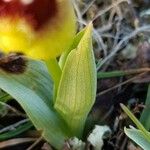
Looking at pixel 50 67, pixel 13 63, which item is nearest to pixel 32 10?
pixel 50 67

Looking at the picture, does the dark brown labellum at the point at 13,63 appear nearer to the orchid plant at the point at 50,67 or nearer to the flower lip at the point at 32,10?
the orchid plant at the point at 50,67

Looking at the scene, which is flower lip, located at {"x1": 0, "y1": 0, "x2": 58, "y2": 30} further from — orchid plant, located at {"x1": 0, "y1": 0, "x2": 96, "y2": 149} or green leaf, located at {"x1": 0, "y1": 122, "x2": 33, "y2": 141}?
green leaf, located at {"x1": 0, "y1": 122, "x2": 33, "y2": 141}

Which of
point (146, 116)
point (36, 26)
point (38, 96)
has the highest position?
point (36, 26)

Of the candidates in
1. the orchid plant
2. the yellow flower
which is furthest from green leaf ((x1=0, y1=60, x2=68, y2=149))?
the yellow flower

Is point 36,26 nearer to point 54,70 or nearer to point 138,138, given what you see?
point 54,70

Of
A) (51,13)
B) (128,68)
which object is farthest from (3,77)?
(128,68)

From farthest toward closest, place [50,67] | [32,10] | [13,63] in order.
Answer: [13,63] < [50,67] < [32,10]

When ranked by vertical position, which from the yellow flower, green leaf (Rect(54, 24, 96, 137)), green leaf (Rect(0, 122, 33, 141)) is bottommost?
green leaf (Rect(0, 122, 33, 141))

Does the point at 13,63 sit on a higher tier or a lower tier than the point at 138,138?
higher
